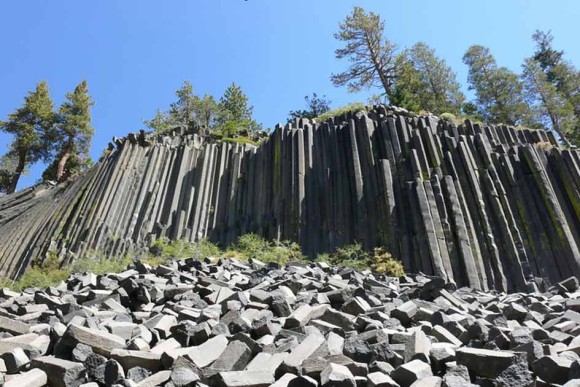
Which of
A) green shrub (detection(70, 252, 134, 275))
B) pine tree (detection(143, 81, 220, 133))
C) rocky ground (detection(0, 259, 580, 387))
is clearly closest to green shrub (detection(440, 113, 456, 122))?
rocky ground (detection(0, 259, 580, 387))

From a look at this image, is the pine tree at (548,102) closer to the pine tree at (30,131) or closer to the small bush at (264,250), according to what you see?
the small bush at (264,250)

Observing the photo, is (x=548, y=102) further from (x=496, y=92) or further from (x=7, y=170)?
(x=7, y=170)

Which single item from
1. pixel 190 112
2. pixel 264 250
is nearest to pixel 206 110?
pixel 190 112

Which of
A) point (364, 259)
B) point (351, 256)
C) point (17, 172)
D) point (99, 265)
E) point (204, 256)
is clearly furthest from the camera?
point (17, 172)

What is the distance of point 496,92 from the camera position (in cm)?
3162

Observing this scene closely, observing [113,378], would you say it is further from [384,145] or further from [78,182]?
[78,182]

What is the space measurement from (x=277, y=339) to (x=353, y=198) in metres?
8.51

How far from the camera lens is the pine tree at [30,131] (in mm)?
30750

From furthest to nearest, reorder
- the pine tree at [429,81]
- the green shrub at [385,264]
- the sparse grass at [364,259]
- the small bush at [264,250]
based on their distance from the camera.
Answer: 1. the pine tree at [429,81]
2. the small bush at [264,250]
3. the sparse grass at [364,259]
4. the green shrub at [385,264]

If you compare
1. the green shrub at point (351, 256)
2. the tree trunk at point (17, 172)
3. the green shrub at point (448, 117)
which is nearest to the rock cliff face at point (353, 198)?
the green shrub at point (351, 256)

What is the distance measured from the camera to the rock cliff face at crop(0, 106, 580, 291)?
9.61m

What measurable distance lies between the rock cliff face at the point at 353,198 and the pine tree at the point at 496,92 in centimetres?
1807

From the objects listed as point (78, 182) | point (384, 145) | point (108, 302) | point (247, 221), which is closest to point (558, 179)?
point (384, 145)

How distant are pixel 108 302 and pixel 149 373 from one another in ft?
6.83
